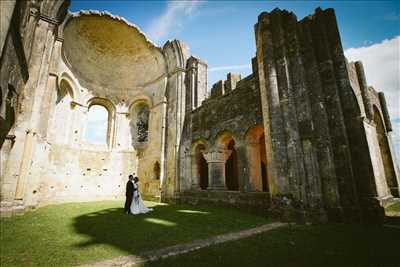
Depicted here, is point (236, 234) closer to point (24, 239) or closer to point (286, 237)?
point (286, 237)

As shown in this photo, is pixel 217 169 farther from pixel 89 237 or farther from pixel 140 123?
pixel 140 123

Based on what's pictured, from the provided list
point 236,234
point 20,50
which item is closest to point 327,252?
point 236,234

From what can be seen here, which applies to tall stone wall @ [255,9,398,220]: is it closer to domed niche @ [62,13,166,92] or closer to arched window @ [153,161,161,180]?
arched window @ [153,161,161,180]

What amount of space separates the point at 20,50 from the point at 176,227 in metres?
4.83

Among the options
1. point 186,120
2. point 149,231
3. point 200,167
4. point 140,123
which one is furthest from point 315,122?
point 140,123

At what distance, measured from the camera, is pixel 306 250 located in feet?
11.4

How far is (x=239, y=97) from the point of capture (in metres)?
8.83

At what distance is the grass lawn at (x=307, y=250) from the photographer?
2953 millimetres

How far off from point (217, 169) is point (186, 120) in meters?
3.96

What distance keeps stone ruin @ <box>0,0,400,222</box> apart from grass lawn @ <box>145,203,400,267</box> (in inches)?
47.8

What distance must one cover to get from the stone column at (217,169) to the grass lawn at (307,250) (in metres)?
4.88

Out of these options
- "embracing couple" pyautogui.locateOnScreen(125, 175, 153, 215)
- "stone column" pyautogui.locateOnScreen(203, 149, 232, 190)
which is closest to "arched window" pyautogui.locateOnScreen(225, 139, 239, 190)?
"stone column" pyautogui.locateOnScreen(203, 149, 232, 190)

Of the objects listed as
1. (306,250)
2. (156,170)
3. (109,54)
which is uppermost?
(109,54)

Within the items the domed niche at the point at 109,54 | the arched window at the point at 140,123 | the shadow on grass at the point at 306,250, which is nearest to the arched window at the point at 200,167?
the arched window at the point at 140,123
